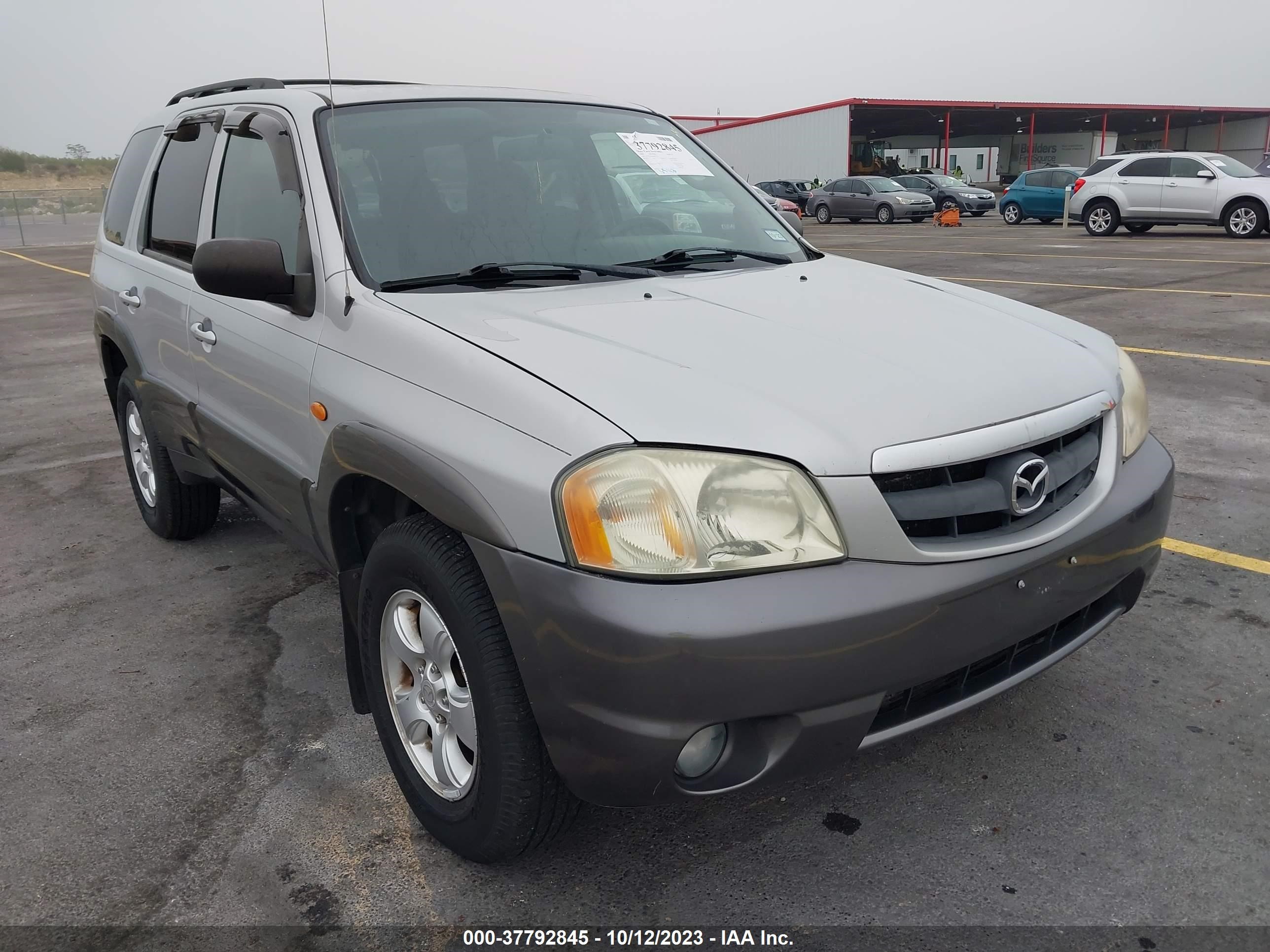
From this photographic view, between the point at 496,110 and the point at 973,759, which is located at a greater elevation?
the point at 496,110

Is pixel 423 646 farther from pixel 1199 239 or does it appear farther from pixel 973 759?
pixel 1199 239

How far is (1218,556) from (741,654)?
2.95 m

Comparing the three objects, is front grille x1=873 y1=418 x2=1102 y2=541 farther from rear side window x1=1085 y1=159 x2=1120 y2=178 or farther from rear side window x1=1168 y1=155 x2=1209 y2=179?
rear side window x1=1085 y1=159 x2=1120 y2=178

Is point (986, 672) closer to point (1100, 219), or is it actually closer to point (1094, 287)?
point (1094, 287)

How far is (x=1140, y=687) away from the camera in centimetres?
305

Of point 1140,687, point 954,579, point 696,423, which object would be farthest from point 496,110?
point 1140,687

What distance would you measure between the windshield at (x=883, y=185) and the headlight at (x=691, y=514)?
28708mm

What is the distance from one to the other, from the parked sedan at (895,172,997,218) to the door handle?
1085 inches

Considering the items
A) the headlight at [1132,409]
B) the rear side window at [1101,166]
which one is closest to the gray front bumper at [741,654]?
the headlight at [1132,409]

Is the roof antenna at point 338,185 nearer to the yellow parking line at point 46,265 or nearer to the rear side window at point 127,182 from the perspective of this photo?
the rear side window at point 127,182

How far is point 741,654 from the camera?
183cm

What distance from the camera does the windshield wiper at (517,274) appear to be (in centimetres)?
265

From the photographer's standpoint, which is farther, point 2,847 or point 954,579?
point 2,847

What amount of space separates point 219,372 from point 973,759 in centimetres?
249
